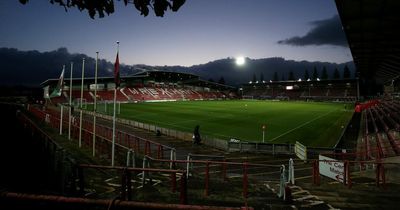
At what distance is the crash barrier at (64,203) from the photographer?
355 centimetres

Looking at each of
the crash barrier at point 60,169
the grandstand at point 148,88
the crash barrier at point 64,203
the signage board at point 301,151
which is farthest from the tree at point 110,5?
the grandstand at point 148,88

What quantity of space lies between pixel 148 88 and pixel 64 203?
378 ft

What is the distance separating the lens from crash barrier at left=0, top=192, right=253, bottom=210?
355cm

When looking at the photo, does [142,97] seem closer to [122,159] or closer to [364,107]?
[364,107]

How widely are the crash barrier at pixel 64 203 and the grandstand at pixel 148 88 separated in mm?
82367

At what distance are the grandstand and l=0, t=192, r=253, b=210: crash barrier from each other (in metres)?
82.4

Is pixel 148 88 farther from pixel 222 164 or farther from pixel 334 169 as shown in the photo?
pixel 334 169

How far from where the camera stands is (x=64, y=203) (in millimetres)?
3699

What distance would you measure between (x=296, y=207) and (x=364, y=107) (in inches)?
2565

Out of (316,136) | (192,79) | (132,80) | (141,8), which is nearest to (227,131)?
(316,136)

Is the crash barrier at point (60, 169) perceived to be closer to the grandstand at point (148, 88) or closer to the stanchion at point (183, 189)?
the stanchion at point (183, 189)

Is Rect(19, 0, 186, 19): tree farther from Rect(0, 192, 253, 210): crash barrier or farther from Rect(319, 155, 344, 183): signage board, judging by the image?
Rect(319, 155, 344, 183): signage board

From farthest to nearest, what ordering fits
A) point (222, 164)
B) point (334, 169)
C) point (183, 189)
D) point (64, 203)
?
point (334, 169) < point (222, 164) < point (183, 189) < point (64, 203)

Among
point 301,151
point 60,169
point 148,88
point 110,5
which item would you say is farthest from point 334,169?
point 148,88
